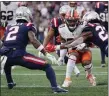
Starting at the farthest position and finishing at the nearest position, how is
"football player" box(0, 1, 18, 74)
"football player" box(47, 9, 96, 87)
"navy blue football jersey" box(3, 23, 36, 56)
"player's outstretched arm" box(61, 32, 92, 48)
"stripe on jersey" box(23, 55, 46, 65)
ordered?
"football player" box(0, 1, 18, 74) → "football player" box(47, 9, 96, 87) → "player's outstretched arm" box(61, 32, 92, 48) → "navy blue football jersey" box(3, 23, 36, 56) → "stripe on jersey" box(23, 55, 46, 65)

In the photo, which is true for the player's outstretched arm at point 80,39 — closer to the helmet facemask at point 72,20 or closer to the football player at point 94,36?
the football player at point 94,36

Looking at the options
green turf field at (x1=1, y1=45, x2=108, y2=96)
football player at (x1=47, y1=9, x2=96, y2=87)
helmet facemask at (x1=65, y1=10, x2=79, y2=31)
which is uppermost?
helmet facemask at (x1=65, y1=10, x2=79, y2=31)

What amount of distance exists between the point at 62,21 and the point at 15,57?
2.10 meters

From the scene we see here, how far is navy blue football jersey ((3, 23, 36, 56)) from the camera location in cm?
780

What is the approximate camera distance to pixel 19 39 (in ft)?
25.7

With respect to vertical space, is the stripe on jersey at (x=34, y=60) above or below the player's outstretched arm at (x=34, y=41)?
below

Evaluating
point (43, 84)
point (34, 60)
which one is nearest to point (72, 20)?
point (43, 84)

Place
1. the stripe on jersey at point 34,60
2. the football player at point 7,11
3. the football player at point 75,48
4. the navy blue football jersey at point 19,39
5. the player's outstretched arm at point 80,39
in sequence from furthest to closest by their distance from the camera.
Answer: the football player at point 7,11 < the football player at point 75,48 < the player's outstretched arm at point 80,39 < the navy blue football jersey at point 19,39 < the stripe on jersey at point 34,60

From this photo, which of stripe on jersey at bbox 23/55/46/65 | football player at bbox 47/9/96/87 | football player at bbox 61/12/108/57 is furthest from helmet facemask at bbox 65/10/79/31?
stripe on jersey at bbox 23/55/46/65

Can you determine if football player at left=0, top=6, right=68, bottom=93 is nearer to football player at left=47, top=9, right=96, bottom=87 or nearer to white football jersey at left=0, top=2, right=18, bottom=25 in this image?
football player at left=47, top=9, right=96, bottom=87

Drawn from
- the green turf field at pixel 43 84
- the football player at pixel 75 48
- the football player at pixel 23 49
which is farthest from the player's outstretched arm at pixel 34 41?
the football player at pixel 75 48

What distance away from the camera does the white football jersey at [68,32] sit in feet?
28.6

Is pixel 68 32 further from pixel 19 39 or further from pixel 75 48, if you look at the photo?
pixel 19 39

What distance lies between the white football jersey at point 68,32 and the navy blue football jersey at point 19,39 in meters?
1.08
